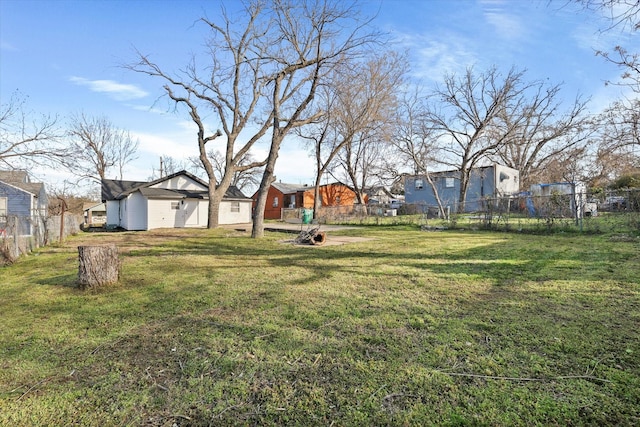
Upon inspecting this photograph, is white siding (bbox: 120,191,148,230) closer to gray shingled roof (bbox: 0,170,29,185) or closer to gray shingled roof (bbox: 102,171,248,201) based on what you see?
gray shingled roof (bbox: 102,171,248,201)

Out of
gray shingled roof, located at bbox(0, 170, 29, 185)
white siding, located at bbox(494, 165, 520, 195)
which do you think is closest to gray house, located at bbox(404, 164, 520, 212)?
white siding, located at bbox(494, 165, 520, 195)

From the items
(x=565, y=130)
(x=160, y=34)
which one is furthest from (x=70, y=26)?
(x=565, y=130)

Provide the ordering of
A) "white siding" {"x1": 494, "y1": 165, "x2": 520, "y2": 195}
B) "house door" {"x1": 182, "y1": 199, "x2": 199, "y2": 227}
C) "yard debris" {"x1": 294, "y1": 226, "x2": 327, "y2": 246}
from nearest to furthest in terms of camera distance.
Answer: "yard debris" {"x1": 294, "y1": 226, "x2": 327, "y2": 246}
"house door" {"x1": 182, "y1": 199, "x2": 199, "y2": 227}
"white siding" {"x1": 494, "y1": 165, "x2": 520, "y2": 195}

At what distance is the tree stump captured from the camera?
194 inches

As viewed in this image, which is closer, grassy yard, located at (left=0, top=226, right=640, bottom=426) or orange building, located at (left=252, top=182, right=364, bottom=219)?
grassy yard, located at (left=0, top=226, right=640, bottom=426)

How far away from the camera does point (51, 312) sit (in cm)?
396

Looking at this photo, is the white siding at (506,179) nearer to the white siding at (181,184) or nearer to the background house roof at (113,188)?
the white siding at (181,184)

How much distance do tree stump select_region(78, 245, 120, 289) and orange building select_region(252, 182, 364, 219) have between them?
94.8 ft

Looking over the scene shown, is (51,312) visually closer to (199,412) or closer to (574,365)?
(199,412)

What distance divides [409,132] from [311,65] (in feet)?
43.6

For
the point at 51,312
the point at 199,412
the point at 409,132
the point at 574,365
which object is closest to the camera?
the point at 199,412

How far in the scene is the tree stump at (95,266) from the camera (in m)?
A: 4.92

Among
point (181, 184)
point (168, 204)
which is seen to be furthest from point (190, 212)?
point (181, 184)

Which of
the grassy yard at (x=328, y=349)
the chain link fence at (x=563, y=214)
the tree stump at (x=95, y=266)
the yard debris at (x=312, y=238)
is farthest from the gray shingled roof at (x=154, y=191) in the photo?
the tree stump at (x=95, y=266)
